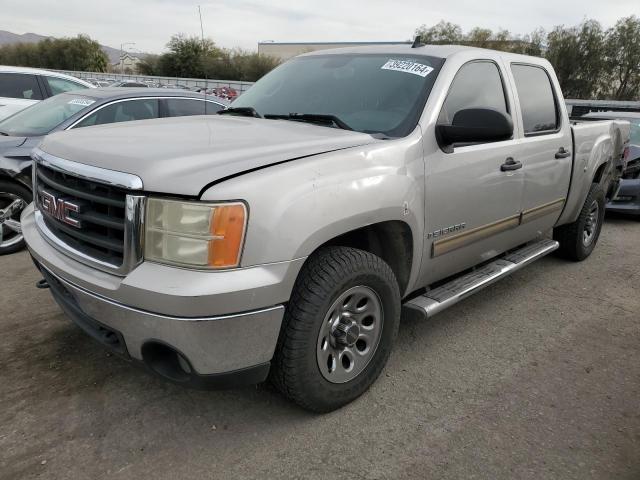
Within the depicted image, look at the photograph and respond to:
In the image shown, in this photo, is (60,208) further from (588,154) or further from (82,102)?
(588,154)

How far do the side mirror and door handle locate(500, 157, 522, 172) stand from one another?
567 mm

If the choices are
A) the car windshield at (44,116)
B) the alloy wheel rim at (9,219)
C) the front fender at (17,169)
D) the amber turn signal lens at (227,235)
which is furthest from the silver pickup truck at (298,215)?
the car windshield at (44,116)

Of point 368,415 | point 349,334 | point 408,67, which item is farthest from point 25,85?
point 368,415

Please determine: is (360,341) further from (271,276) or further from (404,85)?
(404,85)

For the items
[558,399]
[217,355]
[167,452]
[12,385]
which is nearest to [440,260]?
[558,399]

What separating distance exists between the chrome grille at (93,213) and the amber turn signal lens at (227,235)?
12.3 inches

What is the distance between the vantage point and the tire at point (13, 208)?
16.3ft

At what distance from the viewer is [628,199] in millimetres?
7758

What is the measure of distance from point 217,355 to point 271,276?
389mm

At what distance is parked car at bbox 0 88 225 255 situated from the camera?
16.4 feet

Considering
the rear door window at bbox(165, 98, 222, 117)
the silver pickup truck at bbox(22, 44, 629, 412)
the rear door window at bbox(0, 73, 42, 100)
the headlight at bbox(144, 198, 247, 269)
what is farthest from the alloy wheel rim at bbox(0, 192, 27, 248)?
the rear door window at bbox(0, 73, 42, 100)

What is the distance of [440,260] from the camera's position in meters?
3.26

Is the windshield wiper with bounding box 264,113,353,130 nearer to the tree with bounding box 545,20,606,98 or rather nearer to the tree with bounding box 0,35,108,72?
the tree with bounding box 545,20,606,98

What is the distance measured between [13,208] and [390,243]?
12.4ft
